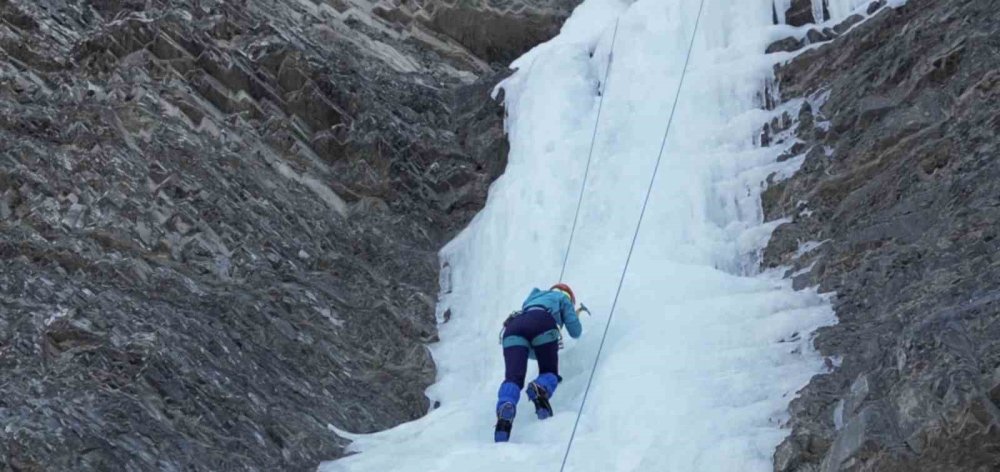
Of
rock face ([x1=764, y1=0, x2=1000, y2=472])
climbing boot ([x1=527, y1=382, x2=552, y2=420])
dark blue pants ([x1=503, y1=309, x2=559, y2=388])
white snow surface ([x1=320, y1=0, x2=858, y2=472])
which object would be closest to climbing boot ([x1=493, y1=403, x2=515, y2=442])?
white snow surface ([x1=320, y1=0, x2=858, y2=472])

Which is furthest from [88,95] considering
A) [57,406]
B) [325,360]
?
[57,406]

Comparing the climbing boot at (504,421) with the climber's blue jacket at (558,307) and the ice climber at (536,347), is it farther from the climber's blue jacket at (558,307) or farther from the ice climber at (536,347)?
the climber's blue jacket at (558,307)

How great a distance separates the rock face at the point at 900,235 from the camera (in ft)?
21.3

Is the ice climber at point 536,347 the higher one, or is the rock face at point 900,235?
the rock face at point 900,235

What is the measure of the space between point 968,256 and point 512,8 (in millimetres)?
10155

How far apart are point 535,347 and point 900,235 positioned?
2658 millimetres

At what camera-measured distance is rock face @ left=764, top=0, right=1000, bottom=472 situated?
6.50 meters

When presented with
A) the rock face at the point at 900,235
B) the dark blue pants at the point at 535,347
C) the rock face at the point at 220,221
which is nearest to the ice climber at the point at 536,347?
the dark blue pants at the point at 535,347

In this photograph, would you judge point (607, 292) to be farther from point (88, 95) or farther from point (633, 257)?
point (88, 95)

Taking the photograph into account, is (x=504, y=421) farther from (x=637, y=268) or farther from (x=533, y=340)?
(x=637, y=268)

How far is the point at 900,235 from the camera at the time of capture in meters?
9.40

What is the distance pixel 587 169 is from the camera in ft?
42.5

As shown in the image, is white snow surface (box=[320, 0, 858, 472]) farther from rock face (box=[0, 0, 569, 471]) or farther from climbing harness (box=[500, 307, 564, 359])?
rock face (box=[0, 0, 569, 471])

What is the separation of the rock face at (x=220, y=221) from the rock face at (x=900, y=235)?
331 centimetres
